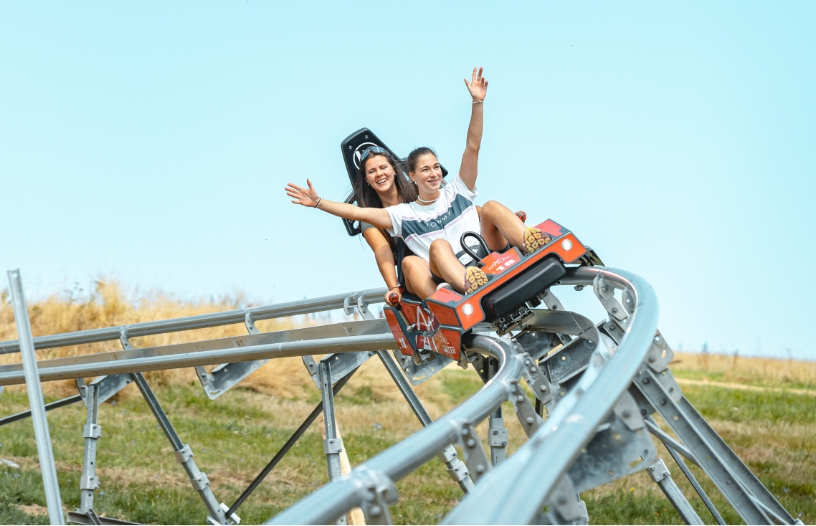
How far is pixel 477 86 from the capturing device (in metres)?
4.30

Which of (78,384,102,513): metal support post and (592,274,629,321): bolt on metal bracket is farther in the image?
(78,384,102,513): metal support post

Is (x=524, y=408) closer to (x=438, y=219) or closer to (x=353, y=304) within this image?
(x=438, y=219)

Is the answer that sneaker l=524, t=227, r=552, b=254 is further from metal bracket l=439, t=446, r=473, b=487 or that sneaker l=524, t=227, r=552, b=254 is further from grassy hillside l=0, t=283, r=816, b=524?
grassy hillside l=0, t=283, r=816, b=524

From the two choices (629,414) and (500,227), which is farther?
(500,227)

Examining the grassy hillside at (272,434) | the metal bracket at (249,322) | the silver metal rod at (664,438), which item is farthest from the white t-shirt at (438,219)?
the grassy hillside at (272,434)

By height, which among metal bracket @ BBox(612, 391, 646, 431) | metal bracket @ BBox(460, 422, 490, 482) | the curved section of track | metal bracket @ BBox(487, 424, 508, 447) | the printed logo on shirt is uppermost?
the printed logo on shirt

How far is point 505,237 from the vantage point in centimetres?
385

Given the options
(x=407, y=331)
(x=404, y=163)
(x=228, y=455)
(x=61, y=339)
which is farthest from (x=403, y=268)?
(x=228, y=455)

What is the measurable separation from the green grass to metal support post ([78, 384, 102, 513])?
139 centimetres

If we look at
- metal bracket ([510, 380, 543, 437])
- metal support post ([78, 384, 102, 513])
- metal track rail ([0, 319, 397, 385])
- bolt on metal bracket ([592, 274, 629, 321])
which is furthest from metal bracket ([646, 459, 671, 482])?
metal support post ([78, 384, 102, 513])

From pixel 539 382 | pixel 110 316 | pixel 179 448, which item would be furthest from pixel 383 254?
pixel 110 316

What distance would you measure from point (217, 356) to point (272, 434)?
20.2ft

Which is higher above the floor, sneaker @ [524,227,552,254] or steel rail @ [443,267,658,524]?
sneaker @ [524,227,552,254]

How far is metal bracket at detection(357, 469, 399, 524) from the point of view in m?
1.62
